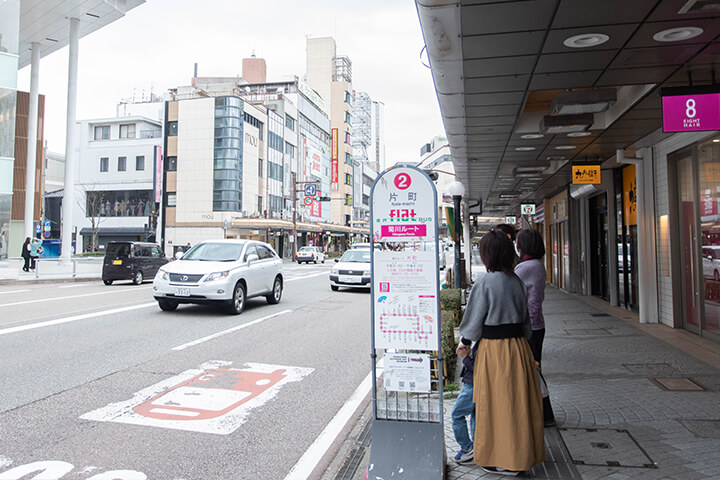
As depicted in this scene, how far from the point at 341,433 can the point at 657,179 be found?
867 cm

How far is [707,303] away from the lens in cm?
833

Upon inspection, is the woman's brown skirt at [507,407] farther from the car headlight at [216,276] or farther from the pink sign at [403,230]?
the car headlight at [216,276]

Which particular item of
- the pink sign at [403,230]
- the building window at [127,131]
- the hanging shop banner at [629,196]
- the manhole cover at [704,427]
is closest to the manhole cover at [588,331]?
the hanging shop banner at [629,196]

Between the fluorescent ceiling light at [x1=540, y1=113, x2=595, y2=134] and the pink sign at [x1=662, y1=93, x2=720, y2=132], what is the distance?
95.3 inches

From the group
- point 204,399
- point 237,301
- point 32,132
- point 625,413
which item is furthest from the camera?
point 32,132

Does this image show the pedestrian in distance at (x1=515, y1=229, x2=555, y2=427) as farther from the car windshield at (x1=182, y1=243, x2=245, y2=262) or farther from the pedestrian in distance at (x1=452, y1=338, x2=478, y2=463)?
the car windshield at (x1=182, y1=243, x2=245, y2=262)

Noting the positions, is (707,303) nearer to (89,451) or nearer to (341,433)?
(341,433)

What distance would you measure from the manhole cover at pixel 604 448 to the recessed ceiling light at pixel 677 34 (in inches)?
153

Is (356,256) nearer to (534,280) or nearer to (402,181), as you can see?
(534,280)

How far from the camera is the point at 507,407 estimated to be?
3.44 metres

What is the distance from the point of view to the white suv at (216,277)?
431 inches

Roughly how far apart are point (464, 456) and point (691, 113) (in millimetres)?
4889

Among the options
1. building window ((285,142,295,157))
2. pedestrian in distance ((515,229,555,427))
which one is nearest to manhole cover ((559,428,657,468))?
pedestrian in distance ((515,229,555,427))

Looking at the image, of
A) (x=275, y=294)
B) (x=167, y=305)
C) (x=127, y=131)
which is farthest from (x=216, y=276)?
(x=127, y=131)
